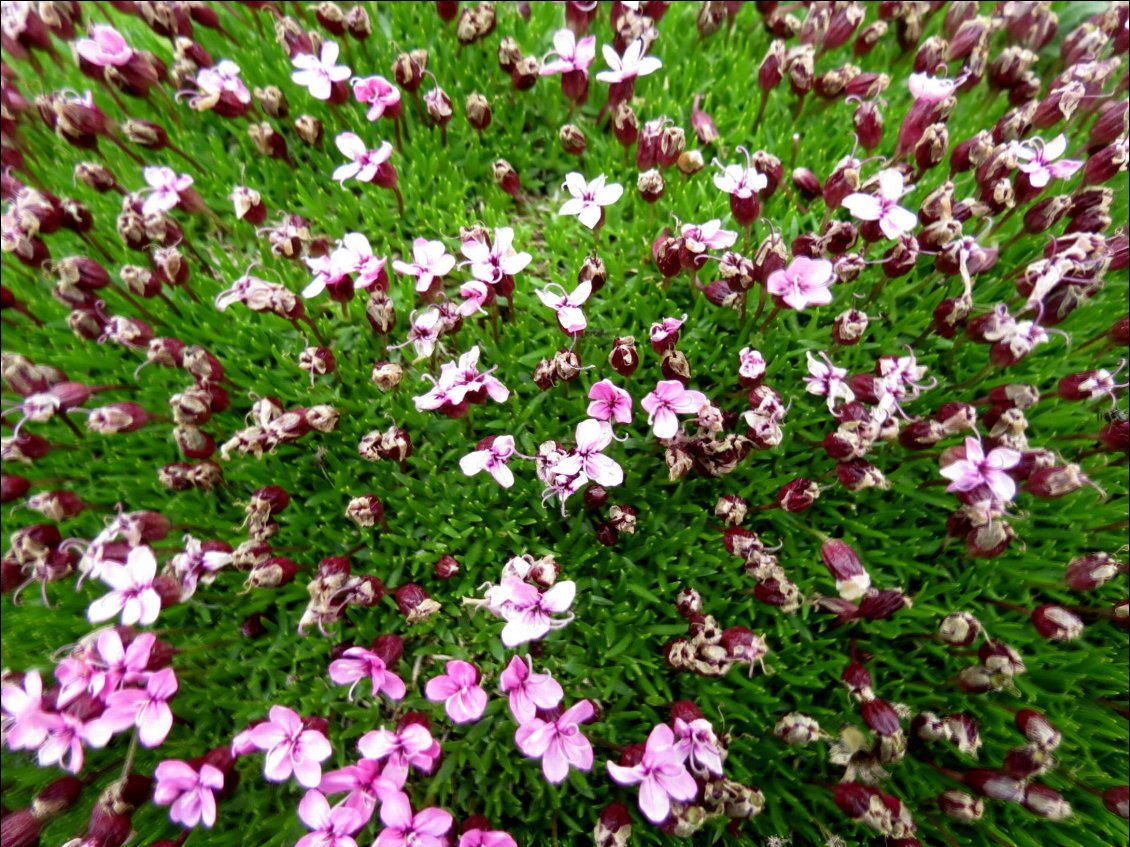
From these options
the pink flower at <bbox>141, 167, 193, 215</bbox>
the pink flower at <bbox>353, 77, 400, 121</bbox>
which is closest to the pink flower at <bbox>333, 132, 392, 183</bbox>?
the pink flower at <bbox>353, 77, 400, 121</bbox>

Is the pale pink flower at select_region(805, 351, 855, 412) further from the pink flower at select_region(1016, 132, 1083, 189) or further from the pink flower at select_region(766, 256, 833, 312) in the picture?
the pink flower at select_region(1016, 132, 1083, 189)

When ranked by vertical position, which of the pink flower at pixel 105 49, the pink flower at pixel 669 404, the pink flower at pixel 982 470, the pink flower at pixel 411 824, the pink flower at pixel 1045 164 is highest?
the pink flower at pixel 105 49

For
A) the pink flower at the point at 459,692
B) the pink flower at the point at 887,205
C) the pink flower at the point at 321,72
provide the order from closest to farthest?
the pink flower at the point at 459,692 < the pink flower at the point at 887,205 < the pink flower at the point at 321,72

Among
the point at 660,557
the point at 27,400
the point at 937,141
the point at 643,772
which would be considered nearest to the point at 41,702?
the point at 27,400

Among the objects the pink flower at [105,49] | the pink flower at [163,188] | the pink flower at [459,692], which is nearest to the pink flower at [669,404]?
the pink flower at [459,692]

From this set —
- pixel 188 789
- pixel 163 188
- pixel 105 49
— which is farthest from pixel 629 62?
pixel 188 789

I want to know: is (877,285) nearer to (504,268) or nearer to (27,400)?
(504,268)

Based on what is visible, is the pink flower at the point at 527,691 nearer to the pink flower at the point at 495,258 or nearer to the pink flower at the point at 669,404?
the pink flower at the point at 669,404
